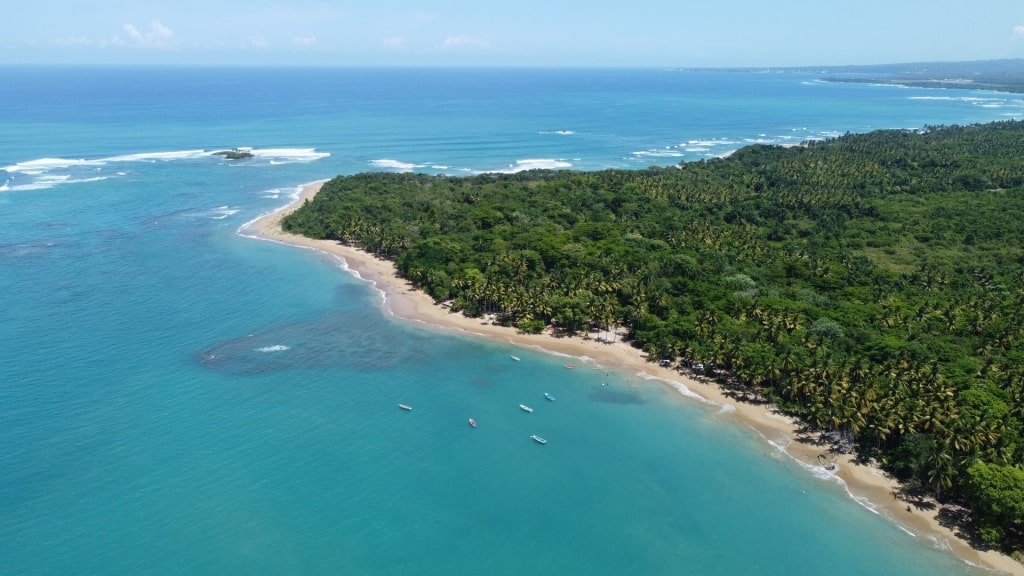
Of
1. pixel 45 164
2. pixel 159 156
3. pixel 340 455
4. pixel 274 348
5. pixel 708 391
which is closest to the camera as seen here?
pixel 340 455

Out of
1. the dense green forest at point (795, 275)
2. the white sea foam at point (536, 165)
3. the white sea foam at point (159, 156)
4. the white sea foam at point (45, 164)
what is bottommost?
the dense green forest at point (795, 275)

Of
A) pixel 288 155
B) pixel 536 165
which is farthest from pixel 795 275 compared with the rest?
pixel 288 155

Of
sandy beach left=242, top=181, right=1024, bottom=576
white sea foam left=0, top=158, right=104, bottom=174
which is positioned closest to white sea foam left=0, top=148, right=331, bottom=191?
white sea foam left=0, top=158, right=104, bottom=174

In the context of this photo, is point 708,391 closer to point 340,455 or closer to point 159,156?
A: point 340,455

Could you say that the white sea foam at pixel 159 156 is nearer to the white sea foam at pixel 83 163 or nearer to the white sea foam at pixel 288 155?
the white sea foam at pixel 83 163

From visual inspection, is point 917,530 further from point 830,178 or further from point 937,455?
point 830,178

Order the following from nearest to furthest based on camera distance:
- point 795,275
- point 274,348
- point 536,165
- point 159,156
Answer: point 274,348 → point 795,275 → point 536,165 → point 159,156

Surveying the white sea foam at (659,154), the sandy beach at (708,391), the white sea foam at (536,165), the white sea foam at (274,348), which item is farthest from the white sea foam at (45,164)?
the white sea foam at (659,154)

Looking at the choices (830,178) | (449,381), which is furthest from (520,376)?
(830,178)
